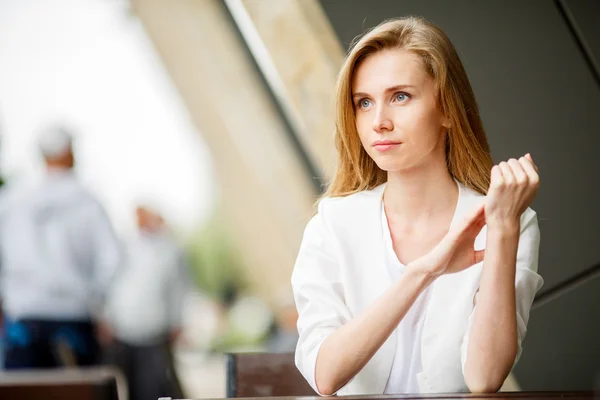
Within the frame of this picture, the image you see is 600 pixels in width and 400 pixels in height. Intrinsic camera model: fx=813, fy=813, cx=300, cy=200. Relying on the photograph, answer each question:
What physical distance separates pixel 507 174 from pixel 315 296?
0.40 m

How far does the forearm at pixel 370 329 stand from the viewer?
1282 mm

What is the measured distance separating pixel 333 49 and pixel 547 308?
Answer: 88cm

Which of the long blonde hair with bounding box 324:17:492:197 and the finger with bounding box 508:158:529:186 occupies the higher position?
the long blonde hair with bounding box 324:17:492:197

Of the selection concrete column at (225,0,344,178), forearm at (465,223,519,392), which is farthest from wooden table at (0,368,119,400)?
concrete column at (225,0,344,178)

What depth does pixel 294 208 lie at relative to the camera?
4.75 meters

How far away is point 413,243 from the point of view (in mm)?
1485

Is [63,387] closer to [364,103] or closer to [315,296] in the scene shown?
[315,296]

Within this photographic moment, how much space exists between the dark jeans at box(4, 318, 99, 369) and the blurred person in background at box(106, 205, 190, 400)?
2.57 ft

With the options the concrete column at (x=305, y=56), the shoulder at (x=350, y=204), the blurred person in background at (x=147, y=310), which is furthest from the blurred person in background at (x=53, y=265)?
the shoulder at (x=350, y=204)

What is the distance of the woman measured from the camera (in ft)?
4.19

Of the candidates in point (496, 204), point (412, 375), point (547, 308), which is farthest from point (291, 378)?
point (547, 308)

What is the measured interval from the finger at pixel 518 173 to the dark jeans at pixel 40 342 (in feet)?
8.69

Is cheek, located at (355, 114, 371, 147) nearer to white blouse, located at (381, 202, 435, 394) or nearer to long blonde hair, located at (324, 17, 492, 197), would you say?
long blonde hair, located at (324, 17, 492, 197)

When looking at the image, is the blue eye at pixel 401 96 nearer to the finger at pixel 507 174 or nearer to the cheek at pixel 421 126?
the cheek at pixel 421 126
